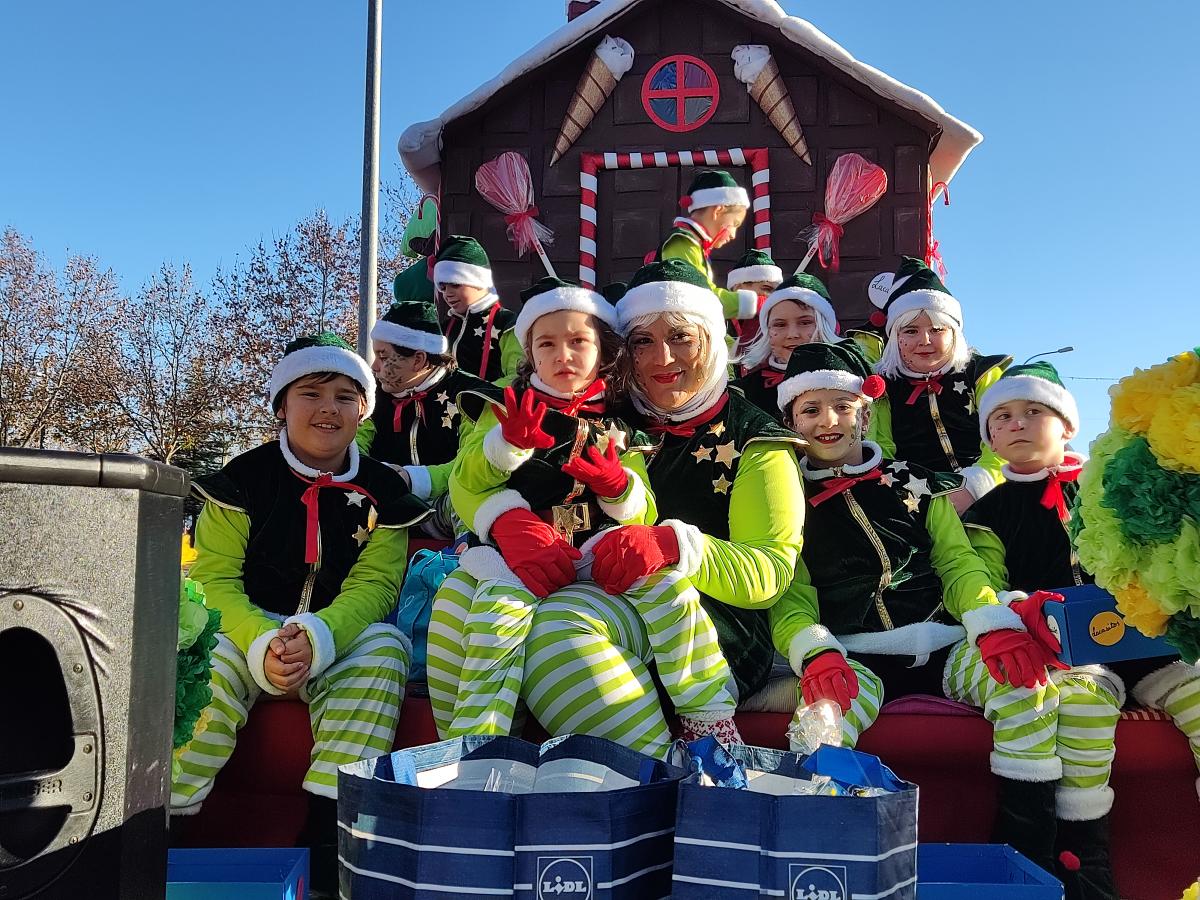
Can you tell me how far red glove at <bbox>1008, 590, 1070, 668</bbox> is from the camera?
2.27 metres

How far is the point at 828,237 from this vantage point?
259 inches

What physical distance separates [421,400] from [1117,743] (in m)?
2.73

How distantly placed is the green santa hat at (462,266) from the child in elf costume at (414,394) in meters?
0.70

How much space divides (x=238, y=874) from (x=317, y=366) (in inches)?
56.8

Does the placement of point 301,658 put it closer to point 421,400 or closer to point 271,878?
point 271,878

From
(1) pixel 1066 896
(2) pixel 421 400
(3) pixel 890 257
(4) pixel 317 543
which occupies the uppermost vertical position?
(3) pixel 890 257

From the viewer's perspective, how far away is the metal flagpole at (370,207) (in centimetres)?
693

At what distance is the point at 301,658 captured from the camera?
2.36 metres

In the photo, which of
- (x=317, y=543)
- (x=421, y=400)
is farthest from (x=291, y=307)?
(x=317, y=543)

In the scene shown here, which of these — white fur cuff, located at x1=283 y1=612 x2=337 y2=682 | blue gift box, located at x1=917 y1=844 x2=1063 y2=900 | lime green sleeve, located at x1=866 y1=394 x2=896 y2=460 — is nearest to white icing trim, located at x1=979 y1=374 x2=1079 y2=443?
lime green sleeve, located at x1=866 y1=394 x2=896 y2=460

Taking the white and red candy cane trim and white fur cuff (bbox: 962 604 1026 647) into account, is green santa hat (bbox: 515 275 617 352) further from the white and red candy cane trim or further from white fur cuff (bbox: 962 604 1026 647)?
the white and red candy cane trim

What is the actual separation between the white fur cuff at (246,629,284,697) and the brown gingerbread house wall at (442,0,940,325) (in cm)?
472

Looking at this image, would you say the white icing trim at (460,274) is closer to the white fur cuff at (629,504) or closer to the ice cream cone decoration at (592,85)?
the ice cream cone decoration at (592,85)

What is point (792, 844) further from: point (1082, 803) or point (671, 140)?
point (671, 140)
